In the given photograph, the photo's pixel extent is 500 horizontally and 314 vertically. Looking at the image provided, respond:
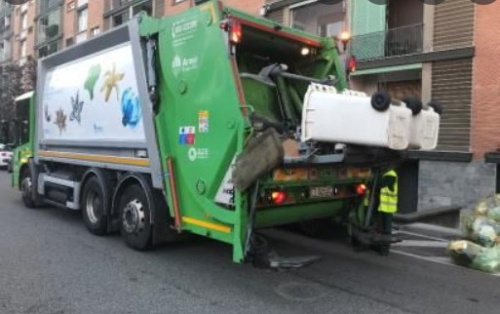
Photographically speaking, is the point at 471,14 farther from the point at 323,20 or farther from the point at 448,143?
the point at 323,20

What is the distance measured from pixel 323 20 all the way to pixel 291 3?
3.63ft

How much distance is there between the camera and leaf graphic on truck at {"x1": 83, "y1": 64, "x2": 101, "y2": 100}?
8133 millimetres

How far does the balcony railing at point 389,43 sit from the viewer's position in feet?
46.6

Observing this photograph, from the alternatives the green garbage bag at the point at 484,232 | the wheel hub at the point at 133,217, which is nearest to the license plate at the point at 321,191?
the wheel hub at the point at 133,217

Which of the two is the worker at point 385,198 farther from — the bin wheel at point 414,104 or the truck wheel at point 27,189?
the truck wheel at point 27,189

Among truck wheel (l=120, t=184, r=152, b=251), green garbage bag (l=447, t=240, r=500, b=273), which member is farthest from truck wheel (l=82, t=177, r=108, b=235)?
green garbage bag (l=447, t=240, r=500, b=273)

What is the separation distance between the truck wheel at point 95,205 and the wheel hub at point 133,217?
605 millimetres

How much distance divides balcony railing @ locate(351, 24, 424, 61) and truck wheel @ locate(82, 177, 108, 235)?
28.5ft

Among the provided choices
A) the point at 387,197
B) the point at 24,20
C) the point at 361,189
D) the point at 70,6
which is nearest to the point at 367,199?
the point at 361,189

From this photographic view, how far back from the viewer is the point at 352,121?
17.3 feet

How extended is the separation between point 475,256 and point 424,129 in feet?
8.01

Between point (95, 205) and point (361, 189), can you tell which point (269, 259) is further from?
point (95, 205)

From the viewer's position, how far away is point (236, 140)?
562 cm

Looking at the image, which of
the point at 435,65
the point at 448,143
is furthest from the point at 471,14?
the point at 448,143
